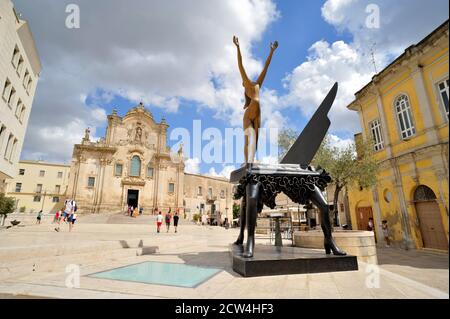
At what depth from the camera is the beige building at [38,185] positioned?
48.1m

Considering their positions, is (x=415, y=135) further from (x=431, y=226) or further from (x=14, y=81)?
(x=14, y=81)

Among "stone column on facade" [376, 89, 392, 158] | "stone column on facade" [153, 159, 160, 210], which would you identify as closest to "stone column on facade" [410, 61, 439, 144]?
"stone column on facade" [376, 89, 392, 158]

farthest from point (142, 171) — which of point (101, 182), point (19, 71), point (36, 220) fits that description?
point (19, 71)

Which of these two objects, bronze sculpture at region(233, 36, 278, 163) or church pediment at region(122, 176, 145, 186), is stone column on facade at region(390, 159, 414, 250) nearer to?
bronze sculpture at region(233, 36, 278, 163)

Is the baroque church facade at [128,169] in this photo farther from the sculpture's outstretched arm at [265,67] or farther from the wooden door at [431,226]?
the wooden door at [431,226]

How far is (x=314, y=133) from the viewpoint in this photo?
4.77 meters

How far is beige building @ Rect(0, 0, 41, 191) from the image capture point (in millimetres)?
14055

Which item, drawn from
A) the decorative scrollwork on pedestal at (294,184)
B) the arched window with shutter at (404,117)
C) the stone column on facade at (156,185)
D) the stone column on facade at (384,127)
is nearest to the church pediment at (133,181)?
the stone column on facade at (156,185)

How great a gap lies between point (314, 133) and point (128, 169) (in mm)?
36488

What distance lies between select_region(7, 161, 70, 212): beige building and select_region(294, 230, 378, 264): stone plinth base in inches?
2096

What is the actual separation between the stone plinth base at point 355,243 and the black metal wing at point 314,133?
1.95 metres

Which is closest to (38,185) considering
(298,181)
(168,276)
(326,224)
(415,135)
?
(168,276)

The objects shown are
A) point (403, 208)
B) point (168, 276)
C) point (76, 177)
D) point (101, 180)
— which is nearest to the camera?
point (403, 208)
